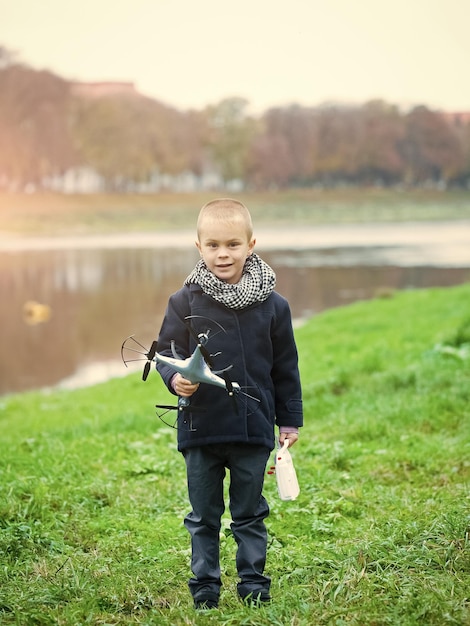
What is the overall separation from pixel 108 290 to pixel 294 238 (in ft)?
69.2

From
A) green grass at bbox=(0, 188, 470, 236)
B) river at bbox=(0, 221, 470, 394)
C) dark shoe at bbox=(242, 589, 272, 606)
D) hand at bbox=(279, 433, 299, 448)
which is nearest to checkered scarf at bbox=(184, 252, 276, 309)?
hand at bbox=(279, 433, 299, 448)

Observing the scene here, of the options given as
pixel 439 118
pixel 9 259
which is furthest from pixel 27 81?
pixel 439 118

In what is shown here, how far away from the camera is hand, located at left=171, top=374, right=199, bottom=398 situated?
10.9 ft

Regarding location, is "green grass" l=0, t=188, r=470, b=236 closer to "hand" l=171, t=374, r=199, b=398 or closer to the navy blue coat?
the navy blue coat

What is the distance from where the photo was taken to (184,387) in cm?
332

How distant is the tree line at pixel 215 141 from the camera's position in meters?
61.0

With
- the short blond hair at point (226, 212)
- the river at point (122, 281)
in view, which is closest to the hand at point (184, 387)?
the short blond hair at point (226, 212)

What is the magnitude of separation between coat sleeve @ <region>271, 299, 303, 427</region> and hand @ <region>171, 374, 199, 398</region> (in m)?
0.39

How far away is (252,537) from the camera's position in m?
3.57

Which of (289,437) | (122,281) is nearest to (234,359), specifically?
(289,437)

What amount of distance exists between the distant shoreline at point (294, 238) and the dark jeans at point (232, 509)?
3160cm

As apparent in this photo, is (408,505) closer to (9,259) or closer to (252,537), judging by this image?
(252,537)

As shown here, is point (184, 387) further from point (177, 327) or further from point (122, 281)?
point (122, 281)

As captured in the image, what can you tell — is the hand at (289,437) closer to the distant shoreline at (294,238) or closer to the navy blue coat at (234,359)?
the navy blue coat at (234,359)
